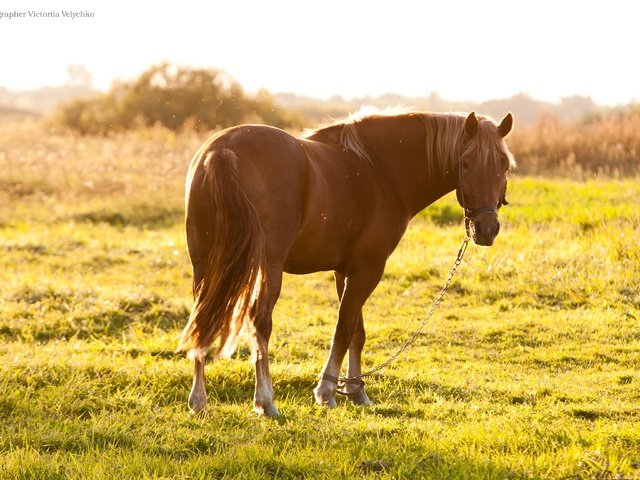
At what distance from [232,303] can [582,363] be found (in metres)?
4.18

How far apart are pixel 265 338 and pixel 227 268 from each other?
545 mm

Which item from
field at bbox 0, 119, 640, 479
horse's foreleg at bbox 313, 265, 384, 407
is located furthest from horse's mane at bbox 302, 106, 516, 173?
field at bbox 0, 119, 640, 479

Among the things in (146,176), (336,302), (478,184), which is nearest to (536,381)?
(478,184)

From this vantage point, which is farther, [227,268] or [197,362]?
[197,362]

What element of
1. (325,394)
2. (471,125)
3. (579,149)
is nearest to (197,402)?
(325,394)

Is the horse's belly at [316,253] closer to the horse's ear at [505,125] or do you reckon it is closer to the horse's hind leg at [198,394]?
the horse's hind leg at [198,394]

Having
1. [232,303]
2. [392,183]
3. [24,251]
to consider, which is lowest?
[24,251]

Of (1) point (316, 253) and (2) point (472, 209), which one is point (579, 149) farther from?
(1) point (316, 253)

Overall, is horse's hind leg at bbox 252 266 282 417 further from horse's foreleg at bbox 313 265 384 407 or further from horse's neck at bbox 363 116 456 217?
horse's neck at bbox 363 116 456 217

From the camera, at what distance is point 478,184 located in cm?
615

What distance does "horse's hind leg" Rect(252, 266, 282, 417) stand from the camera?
5395 millimetres

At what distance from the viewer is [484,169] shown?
20.1ft

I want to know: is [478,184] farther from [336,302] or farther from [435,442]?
[336,302]

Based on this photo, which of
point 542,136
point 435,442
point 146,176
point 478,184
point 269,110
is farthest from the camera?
point 269,110
